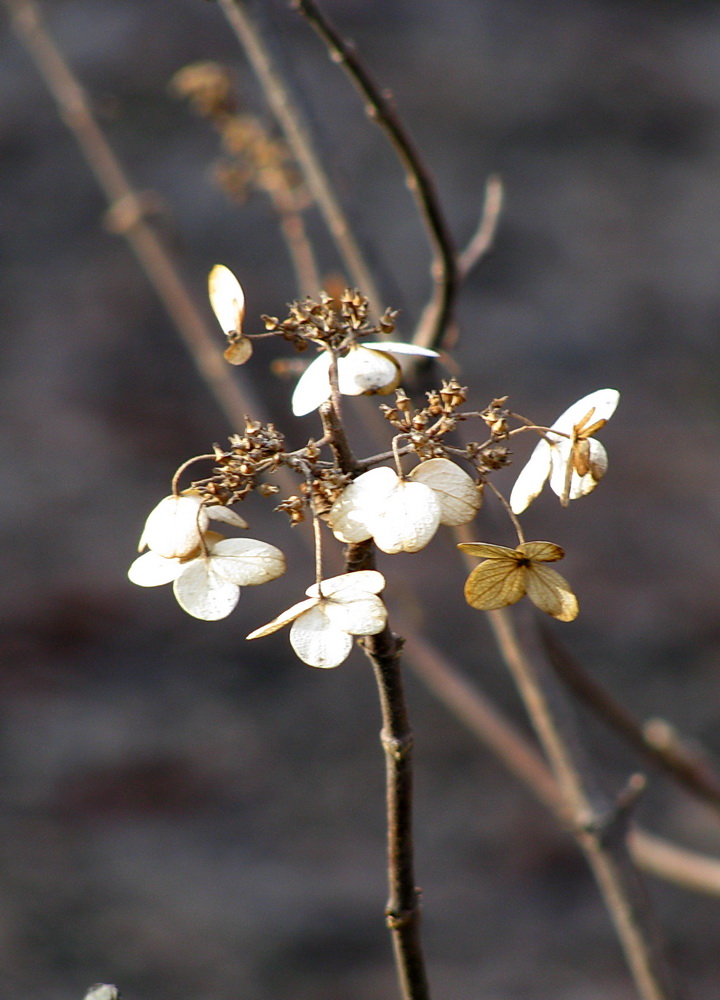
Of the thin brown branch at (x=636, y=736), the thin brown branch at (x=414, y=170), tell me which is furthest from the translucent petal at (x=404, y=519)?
the thin brown branch at (x=636, y=736)

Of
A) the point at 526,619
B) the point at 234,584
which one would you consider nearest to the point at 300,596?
the point at 526,619

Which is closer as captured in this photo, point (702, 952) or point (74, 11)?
point (702, 952)

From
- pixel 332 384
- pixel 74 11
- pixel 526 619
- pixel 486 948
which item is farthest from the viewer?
pixel 74 11

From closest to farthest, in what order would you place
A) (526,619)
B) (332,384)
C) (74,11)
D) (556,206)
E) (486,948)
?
(332,384), (526,619), (486,948), (74,11), (556,206)

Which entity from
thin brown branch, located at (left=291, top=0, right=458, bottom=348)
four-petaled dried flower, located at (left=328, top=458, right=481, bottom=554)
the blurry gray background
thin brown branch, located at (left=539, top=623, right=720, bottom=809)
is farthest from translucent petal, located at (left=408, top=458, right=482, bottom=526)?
the blurry gray background

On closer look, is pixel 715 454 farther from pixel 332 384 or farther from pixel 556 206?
pixel 332 384

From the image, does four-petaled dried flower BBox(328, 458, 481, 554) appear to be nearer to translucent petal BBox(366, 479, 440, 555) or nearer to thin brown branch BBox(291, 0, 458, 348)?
translucent petal BBox(366, 479, 440, 555)

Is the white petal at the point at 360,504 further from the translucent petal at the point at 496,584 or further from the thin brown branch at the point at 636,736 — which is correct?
the thin brown branch at the point at 636,736
